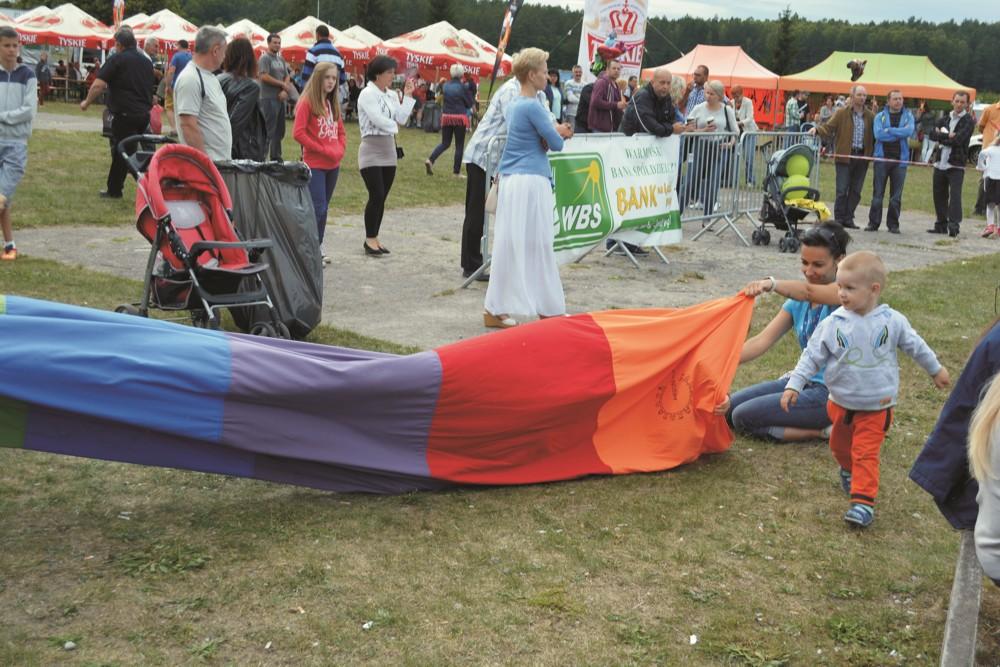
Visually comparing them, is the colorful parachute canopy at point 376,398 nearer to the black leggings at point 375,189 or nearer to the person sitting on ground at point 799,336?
the person sitting on ground at point 799,336

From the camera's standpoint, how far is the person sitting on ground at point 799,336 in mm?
5504

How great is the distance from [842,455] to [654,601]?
1622 millimetres

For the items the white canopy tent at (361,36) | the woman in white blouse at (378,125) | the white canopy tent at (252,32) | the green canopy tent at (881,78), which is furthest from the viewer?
the white canopy tent at (361,36)

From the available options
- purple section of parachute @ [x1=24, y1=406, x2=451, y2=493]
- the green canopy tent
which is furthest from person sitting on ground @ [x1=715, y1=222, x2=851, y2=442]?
the green canopy tent

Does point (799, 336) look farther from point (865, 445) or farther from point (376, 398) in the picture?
point (376, 398)

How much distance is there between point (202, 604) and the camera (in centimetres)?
390

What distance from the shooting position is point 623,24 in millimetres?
17203

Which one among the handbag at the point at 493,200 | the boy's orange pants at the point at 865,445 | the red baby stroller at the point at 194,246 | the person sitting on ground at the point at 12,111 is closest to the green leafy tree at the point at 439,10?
the person sitting on ground at the point at 12,111

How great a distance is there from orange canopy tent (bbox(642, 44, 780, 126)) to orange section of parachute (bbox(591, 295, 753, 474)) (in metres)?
33.6

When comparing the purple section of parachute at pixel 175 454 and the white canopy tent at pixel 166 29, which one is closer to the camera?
the purple section of parachute at pixel 175 454

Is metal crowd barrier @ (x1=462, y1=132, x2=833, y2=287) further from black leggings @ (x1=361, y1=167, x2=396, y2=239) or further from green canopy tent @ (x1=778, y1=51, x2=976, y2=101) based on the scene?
green canopy tent @ (x1=778, y1=51, x2=976, y2=101)

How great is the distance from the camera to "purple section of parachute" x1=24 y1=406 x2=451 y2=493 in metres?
4.23

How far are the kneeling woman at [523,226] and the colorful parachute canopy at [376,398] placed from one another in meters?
2.91

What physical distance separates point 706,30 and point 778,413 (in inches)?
3634
